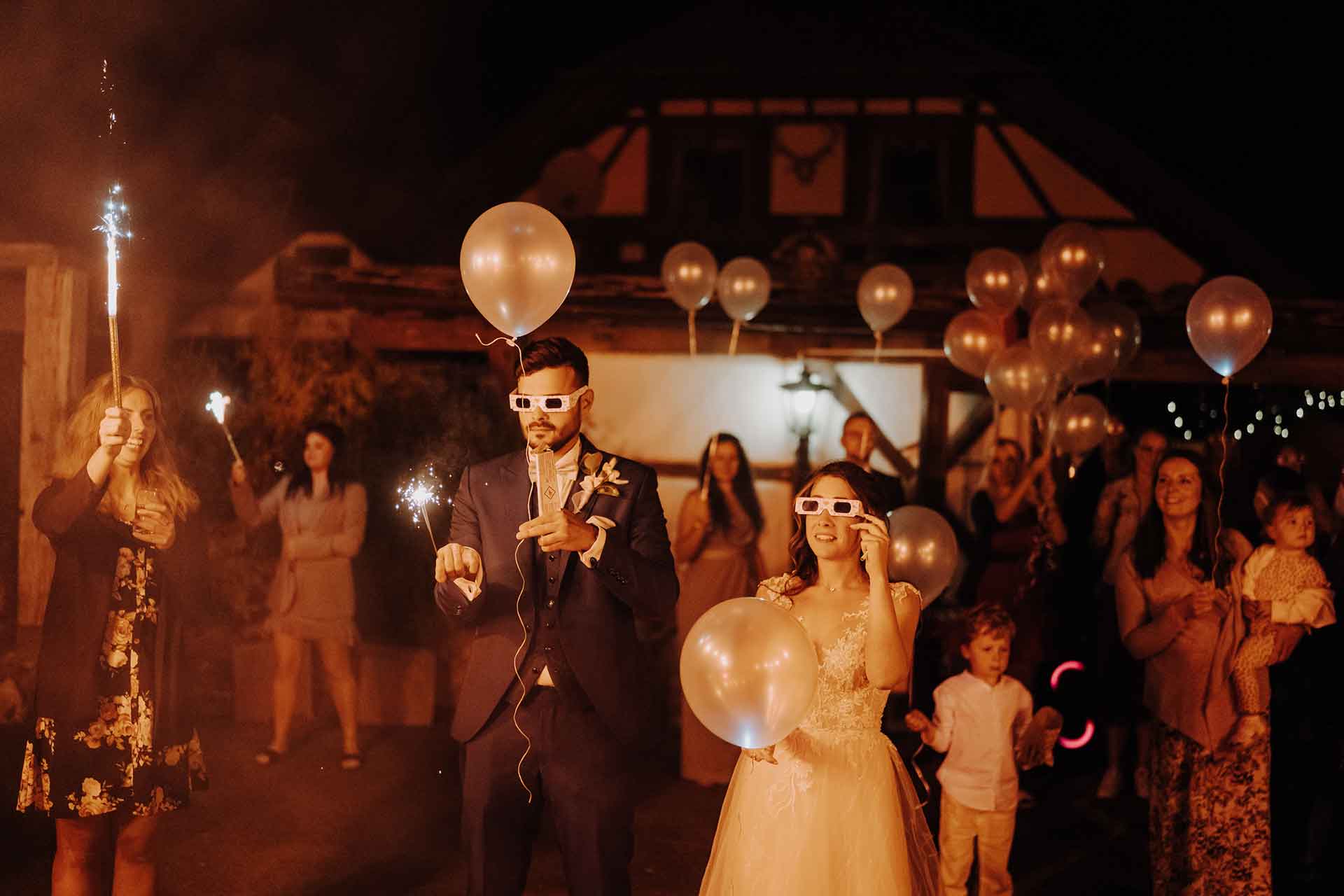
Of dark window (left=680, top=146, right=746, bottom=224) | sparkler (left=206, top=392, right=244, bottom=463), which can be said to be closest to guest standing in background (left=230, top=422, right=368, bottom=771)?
sparkler (left=206, top=392, right=244, bottom=463)

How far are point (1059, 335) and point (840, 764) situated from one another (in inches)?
160

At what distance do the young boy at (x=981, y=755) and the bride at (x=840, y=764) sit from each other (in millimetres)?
774

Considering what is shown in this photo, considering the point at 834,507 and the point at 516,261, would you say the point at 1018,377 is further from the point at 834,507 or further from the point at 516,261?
the point at 516,261

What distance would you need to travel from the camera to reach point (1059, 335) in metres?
6.92

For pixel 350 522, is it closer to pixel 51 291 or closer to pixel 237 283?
pixel 51 291

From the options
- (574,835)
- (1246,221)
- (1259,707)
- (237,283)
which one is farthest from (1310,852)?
(237,283)

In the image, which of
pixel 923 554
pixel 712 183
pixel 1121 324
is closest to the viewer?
pixel 923 554

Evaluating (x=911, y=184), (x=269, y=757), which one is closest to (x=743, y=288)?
(x=911, y=184)

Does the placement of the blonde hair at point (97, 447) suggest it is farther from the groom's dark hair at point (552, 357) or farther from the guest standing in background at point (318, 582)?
the guest standing in background at point (318, 582)

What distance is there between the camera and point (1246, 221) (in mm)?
11523

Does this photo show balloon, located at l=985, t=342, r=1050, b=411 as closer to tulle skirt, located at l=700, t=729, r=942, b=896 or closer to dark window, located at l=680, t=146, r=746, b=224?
tulle skirt, located at l=700, t=729, r=942, b=896

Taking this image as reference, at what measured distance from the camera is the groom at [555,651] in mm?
3318

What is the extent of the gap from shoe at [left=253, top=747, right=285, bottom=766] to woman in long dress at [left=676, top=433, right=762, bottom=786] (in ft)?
7.41

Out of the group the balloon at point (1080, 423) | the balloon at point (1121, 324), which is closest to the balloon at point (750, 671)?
the balloon at point (1121, 324)
